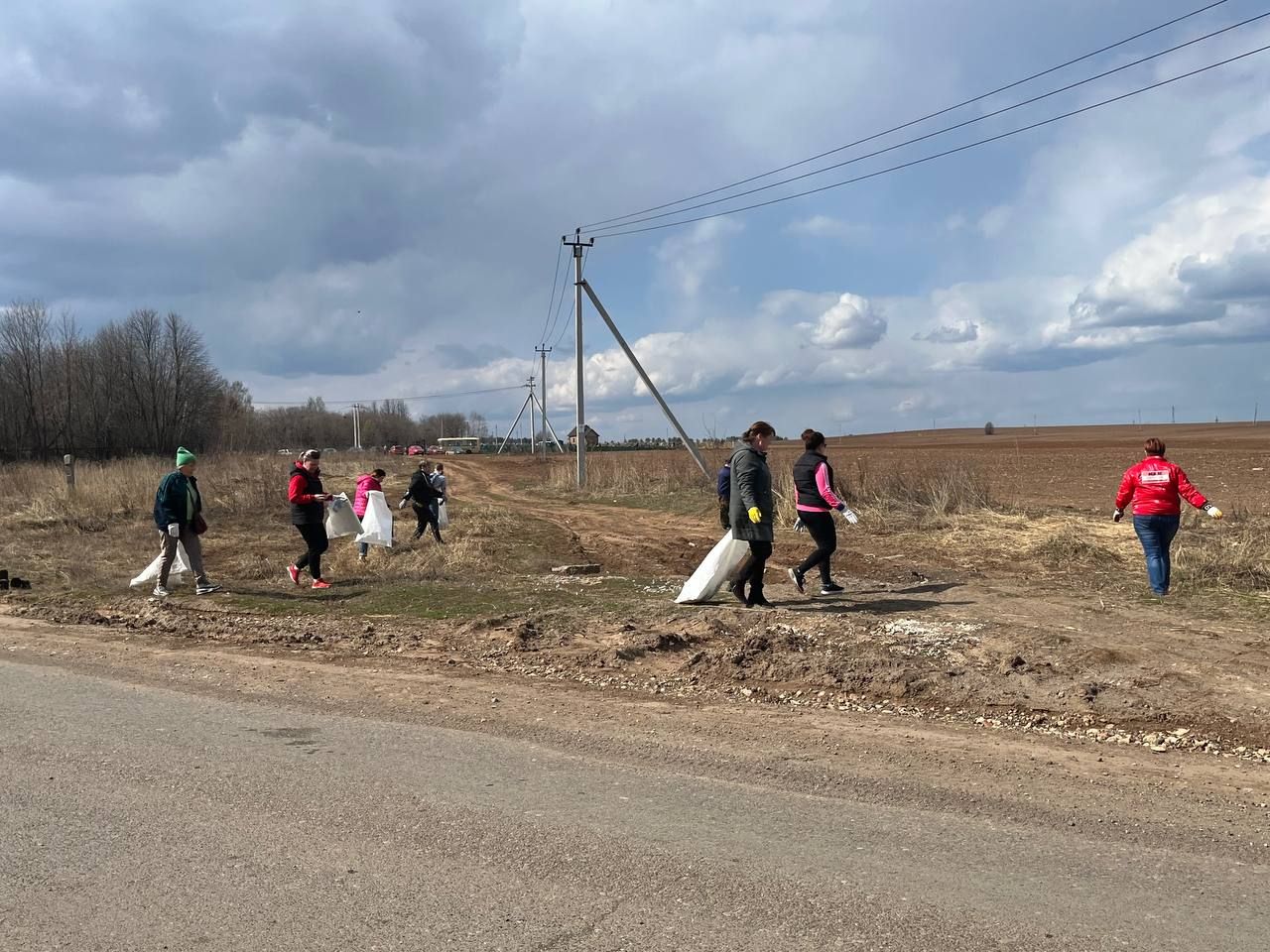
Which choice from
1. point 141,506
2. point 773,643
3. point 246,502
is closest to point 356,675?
point 773,643

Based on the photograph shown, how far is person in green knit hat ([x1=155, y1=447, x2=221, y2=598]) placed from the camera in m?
10.9

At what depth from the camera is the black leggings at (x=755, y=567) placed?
28.3 ft

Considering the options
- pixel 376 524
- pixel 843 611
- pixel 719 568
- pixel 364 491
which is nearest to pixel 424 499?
pixel 364 491

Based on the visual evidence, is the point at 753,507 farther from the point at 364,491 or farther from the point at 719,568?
the point at 364,491

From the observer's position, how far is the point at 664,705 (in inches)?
242

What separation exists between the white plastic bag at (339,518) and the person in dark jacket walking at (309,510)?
1.12 m

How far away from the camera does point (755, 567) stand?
884cm

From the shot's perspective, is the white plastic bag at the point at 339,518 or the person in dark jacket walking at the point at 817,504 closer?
the person in dark jacket walking at the point at 817,504

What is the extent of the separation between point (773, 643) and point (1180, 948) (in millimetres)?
4399

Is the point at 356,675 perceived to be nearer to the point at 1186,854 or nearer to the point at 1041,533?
the point at 1186,854

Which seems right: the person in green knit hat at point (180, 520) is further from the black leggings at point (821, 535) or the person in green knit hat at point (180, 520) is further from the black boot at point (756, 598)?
the black leggings at point (821, 535)

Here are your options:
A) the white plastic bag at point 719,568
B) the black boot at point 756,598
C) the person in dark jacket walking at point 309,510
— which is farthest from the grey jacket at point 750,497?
the person in dark jacket walking at point 309,510

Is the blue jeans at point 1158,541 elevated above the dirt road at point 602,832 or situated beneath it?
elevated above

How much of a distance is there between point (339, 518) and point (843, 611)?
7.53 meters
